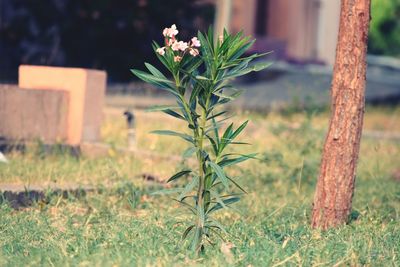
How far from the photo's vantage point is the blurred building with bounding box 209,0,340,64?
24.3 meters

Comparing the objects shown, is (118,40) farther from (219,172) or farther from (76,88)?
(219,172)

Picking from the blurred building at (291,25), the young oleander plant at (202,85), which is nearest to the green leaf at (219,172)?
the young oleander plant at (202,85)

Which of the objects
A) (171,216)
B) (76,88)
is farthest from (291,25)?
(171,216)

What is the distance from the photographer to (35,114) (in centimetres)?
980

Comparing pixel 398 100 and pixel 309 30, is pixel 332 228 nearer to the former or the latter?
pixel 398 100

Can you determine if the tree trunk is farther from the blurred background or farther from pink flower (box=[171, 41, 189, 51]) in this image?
the blurred background

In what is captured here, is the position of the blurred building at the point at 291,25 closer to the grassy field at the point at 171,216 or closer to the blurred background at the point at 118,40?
the blurred background at the point at 118,40

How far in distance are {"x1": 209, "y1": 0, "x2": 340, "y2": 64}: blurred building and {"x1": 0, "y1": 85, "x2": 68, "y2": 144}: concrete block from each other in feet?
44.0

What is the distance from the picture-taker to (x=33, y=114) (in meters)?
9.79

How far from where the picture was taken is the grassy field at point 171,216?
19.2 feet

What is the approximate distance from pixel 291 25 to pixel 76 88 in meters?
16.5

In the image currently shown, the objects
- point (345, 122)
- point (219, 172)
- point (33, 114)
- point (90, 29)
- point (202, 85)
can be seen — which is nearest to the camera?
point (219, 172)

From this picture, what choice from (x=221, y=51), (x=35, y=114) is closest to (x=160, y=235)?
(x=221, y=51)

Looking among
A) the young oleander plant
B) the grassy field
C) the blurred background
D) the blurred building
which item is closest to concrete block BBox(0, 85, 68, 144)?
the grassy field
